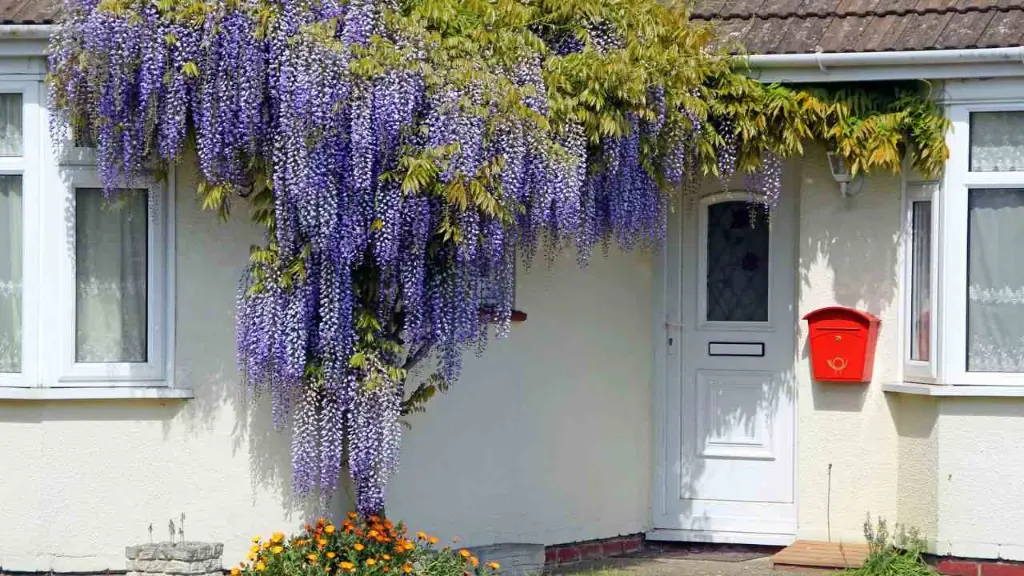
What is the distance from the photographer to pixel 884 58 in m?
8.70

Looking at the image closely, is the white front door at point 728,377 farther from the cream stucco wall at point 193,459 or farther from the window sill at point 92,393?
the window sill at point 92,393

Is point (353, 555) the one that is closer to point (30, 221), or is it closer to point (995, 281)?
point (30, 221)

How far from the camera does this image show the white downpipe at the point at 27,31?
27.2ft

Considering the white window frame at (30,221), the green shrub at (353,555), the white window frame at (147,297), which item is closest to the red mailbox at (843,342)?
the green shrub at (353,555)

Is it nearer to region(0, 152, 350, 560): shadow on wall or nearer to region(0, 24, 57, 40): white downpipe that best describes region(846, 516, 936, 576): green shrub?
region(0, 152, 350, 560): shadow on wall

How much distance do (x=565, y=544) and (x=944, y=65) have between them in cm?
390

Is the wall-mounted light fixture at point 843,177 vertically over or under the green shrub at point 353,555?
over

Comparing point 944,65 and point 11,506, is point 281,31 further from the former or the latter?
point 944,65

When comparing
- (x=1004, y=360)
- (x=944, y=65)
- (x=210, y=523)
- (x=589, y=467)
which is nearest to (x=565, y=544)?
(x=589, y=467)

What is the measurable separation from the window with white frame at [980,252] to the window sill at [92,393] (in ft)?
15.1

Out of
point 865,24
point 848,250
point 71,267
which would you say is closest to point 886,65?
point 865,24

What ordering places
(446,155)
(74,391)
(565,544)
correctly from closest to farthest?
1. (446,155)
2. (74,391)
3. (565,544)

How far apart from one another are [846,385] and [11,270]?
525cm

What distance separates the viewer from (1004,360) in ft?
29.1
